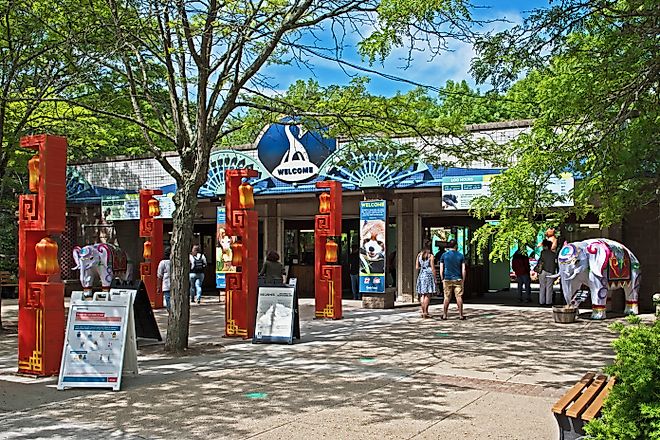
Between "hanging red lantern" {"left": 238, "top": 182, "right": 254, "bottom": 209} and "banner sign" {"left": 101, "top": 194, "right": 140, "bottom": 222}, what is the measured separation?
10.2 meters

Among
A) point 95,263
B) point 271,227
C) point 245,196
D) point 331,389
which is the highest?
point 245,196

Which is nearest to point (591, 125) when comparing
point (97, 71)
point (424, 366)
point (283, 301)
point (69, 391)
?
point (424, 366)

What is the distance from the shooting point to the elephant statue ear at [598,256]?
14703mm

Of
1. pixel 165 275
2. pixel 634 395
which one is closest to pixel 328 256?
pixel 165 275

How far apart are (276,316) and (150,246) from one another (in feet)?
26.6

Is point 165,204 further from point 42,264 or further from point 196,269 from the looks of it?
point 42,264

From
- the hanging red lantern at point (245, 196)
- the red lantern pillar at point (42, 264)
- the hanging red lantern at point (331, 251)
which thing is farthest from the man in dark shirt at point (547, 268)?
the red lantern pillar at point (42, 264)

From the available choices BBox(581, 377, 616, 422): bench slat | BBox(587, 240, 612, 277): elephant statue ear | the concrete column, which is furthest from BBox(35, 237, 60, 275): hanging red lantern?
the concrete column

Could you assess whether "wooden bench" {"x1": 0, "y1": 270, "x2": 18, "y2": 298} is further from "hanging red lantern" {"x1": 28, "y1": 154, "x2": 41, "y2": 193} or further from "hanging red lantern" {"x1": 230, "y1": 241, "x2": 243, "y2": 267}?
"hanging red lantern" {"x1": 28, "y1": 154, "x2": 41, "y2": 193}

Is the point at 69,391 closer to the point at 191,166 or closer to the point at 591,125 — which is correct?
the point at 191,166

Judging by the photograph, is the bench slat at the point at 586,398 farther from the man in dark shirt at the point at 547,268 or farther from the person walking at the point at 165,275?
the man in dark shirt at the point at 547,268

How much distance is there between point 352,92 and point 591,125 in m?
4.75

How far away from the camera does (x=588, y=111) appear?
7.42 metres

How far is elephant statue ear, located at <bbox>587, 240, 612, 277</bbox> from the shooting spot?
1470 cm
